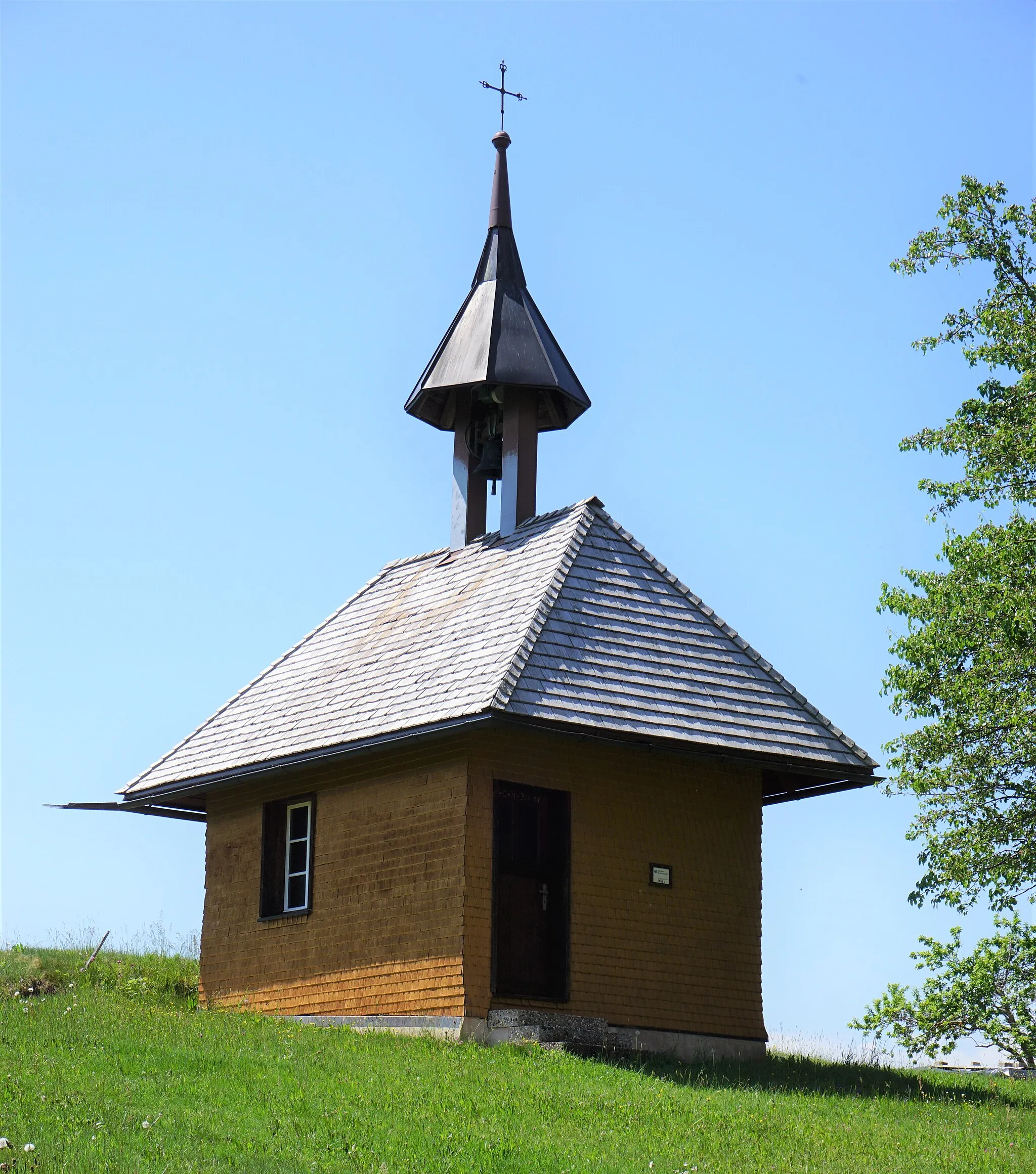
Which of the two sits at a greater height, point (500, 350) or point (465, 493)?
point (500, 350)

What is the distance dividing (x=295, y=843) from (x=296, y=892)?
56 centimetres

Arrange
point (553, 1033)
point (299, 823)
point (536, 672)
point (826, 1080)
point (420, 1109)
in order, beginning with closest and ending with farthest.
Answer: point (420, 1109)
point (553, 1033)
point (826, 1080)
point (536, 672)
point (299, 823)

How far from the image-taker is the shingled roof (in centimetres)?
1655

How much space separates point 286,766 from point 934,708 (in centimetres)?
902

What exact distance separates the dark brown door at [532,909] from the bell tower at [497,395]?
15.2 ft

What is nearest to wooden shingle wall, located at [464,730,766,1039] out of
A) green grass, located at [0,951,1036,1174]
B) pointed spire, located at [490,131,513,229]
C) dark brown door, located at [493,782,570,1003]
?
dark brown door, located at [493,782,570,1003]

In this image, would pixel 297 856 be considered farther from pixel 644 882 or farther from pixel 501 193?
pixel 501 193

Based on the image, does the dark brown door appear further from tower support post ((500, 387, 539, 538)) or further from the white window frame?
tower support post ((500, 387, 539, 538))

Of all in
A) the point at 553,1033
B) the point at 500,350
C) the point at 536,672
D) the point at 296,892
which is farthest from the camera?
the point at 500,350

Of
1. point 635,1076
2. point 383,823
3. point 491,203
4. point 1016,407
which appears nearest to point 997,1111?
point 635,1076

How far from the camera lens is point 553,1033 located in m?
15.5

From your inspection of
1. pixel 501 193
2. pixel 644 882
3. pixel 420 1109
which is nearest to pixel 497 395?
pixel 501 193

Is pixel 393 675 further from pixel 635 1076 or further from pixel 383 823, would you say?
pixel 635 1076

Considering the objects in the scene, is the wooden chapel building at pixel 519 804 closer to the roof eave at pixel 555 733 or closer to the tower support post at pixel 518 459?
the roof eave at pixel 555 733
